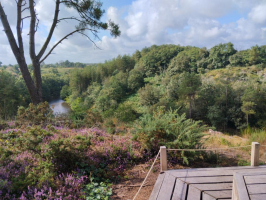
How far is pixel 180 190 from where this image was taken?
2.35 m

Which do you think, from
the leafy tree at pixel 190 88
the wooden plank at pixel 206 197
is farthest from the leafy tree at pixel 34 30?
the leafy tree at pixel 190 88

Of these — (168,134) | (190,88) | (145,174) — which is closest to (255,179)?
(145,174)

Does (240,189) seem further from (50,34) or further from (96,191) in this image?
(50,34)

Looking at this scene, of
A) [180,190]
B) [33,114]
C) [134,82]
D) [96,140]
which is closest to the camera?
[180,190]

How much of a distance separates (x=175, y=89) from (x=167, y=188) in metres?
20.2

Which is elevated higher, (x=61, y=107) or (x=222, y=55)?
(x=222, y=55)

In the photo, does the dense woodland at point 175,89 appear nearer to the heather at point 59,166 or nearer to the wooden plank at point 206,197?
the heather at point 59,166

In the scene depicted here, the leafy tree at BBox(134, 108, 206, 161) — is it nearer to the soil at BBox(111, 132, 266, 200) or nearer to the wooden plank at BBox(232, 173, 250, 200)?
the soil at BBox(111, 132, 266, 200)

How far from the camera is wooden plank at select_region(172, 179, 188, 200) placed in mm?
2201

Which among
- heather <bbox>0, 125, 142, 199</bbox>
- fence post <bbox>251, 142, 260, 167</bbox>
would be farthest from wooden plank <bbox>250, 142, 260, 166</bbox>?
heather <bbox>0, 125, 142, 199</bbox>

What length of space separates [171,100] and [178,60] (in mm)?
14041

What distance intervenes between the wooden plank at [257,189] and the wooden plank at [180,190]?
29.1 inches

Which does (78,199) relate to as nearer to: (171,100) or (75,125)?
(75,125)

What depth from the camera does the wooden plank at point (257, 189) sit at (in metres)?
1.80
